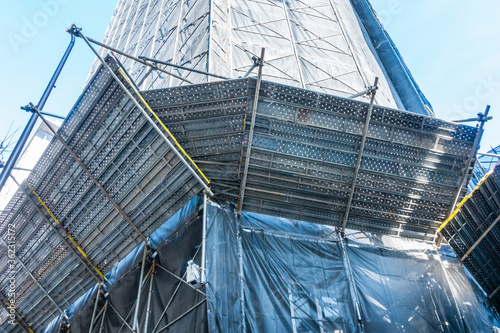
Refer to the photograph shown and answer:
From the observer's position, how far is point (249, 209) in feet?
39.7

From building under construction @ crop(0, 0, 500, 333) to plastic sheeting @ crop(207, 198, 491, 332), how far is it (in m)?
0.04

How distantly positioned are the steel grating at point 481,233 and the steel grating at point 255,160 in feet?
1.99

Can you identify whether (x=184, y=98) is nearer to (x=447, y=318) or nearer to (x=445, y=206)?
A: (x=445, y=206)

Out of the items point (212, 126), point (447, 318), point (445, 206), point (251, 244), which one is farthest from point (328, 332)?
point (212, 126)

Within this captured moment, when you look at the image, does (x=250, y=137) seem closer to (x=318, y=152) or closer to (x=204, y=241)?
(x=318, y=152)

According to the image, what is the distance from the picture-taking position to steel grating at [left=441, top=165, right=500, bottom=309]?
39.9 feet

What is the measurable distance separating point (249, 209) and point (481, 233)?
6.70 metres

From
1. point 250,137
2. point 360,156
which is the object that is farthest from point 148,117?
point 360,156

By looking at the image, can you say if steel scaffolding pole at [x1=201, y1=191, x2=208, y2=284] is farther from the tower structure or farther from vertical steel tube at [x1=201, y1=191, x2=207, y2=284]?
the tower structure

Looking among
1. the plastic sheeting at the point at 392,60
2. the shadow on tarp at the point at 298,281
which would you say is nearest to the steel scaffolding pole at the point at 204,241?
the shadow on tarp at the point at 298,281

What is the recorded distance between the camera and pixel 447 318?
39.0ft

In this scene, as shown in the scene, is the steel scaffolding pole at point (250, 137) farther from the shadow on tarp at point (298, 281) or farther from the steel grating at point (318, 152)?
the shadow on tarp at point (298, 281)

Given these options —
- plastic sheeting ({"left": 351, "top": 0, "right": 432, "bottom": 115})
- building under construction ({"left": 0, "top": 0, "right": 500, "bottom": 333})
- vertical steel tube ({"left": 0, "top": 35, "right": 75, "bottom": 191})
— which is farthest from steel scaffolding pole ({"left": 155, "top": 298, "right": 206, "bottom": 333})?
plastic sheeting ({"left": 351, "top": 0, "right": 432, "bottom": 115})

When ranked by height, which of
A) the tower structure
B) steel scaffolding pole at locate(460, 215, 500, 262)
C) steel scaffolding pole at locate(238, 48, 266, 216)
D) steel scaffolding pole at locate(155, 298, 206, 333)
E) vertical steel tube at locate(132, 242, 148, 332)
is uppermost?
the tower structure
